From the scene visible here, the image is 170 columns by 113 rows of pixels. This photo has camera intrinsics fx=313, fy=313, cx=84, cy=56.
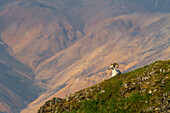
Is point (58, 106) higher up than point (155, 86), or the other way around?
point (155, 86)

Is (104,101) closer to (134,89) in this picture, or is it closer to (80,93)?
(134,89)

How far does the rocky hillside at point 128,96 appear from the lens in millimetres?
17469

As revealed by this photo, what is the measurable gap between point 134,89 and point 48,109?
6657 millimetres

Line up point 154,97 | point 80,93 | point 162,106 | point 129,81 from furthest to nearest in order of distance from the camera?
point 80,93 < point 129,81 < point 154,97 < point 162,106

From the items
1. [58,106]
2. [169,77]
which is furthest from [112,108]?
[58,106]

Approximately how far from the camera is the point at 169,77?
62.0ft

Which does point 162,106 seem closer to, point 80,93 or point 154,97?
point 154,97

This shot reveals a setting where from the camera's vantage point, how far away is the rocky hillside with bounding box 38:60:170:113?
17.5 metres

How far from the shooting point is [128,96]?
753 inches

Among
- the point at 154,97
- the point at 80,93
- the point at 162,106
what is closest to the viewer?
the point at 162,106

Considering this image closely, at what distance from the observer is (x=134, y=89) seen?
1981cm

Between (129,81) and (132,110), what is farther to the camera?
(129,81)

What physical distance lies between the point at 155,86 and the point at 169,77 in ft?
3.35

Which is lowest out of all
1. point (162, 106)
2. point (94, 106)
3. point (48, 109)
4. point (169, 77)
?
point (48, 109)
